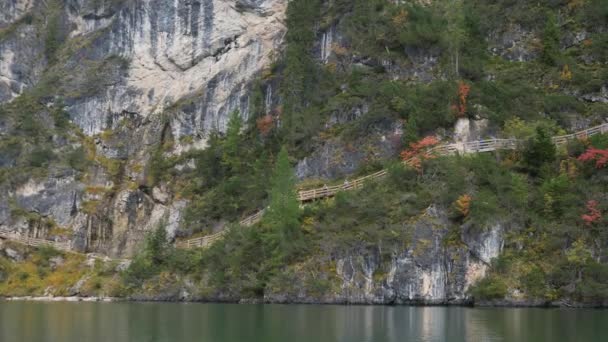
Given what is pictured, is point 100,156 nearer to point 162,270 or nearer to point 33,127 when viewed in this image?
point 33,127

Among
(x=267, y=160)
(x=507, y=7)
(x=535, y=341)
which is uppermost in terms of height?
(x=507, y=7)

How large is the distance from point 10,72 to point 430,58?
49.8 m

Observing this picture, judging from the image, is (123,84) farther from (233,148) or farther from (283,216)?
(283,216)

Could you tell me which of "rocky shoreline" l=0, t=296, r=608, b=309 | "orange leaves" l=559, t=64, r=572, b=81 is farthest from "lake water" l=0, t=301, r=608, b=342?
"orange leaves" l=559, t=64, r=572, b=81

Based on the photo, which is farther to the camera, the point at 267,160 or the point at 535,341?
the point at 267,160

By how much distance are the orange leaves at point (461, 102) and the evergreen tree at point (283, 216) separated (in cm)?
1409

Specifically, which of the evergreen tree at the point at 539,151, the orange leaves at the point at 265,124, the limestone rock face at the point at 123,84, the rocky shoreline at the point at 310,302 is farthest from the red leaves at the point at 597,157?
the limestone rock face at the point at 123,84

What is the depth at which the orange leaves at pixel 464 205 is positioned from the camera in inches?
2327

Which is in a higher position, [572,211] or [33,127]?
[33,127]

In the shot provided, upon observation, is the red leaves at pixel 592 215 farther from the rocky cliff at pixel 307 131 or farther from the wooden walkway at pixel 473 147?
the wooden walkway at pixel 473 147

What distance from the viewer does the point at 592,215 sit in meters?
56.1

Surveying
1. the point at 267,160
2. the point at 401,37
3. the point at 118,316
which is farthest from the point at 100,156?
the point at 118,316

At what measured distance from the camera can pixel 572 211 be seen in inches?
2248

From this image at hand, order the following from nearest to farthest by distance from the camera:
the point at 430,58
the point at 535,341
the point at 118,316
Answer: the point at 535,341
the point at 118,316
the point at 430,58
